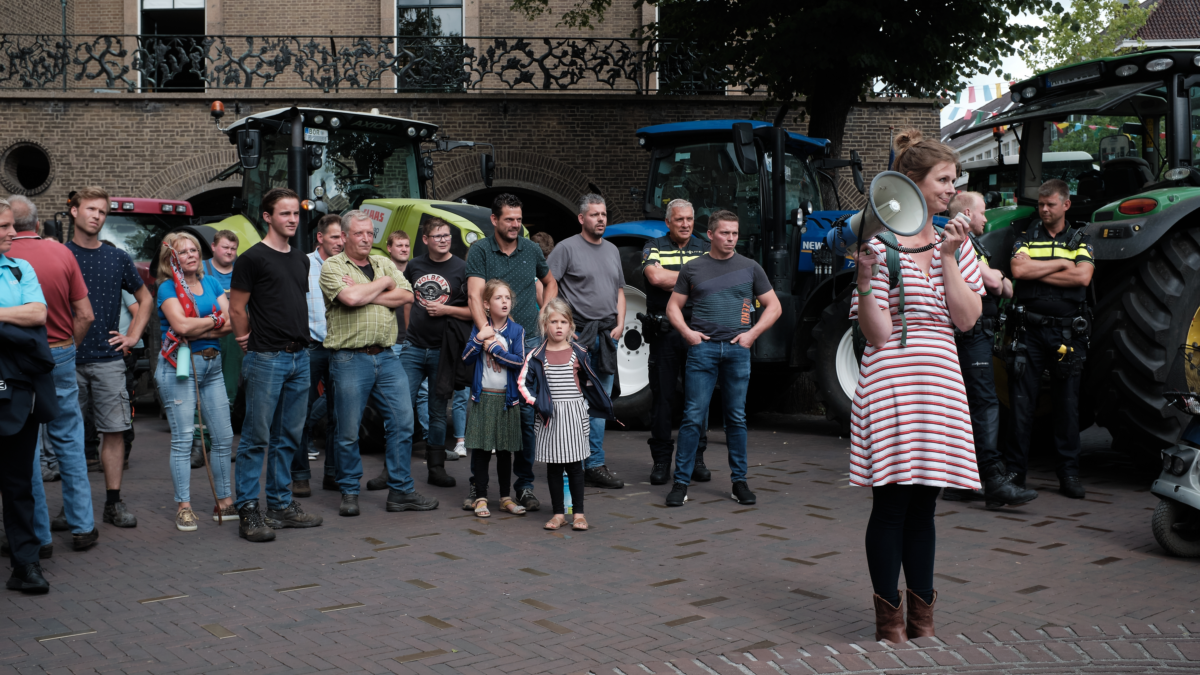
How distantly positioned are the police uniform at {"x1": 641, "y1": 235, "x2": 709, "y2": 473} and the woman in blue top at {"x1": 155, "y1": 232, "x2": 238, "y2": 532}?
289 centimetres

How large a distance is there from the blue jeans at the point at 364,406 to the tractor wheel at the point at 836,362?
3.86 m

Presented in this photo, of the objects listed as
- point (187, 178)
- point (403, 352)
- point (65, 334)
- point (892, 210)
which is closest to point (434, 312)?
point (403, 352)

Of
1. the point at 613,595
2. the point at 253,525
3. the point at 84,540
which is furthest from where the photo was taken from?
the point at 253,525

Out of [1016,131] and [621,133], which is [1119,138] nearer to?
[1016,131]

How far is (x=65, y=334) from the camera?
557 centimetres

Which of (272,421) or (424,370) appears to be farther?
(424,370)

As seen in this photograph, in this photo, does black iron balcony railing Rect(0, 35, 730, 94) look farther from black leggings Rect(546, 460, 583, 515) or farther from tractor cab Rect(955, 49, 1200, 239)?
black leggings Rect(546, 460, 583, 515)

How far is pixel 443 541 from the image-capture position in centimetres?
593

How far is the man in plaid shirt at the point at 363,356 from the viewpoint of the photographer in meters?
6.51

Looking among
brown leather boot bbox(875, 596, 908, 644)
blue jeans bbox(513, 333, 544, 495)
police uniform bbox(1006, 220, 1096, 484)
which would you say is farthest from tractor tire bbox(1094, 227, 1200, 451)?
blue jeans bbox(513, 333, 544, 495)

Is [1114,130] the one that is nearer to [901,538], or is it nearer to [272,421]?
[901,538]

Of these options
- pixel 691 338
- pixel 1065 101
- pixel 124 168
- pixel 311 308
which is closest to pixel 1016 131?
pixel 1065 101

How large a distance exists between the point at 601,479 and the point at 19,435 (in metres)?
3.71

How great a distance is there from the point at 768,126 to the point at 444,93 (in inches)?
400
